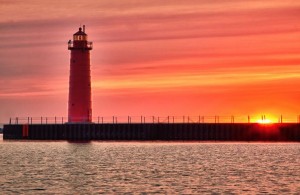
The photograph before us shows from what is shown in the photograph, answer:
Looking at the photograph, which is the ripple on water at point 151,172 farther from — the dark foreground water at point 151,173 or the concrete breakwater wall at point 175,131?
the concrete breakwater wall at point 175,131

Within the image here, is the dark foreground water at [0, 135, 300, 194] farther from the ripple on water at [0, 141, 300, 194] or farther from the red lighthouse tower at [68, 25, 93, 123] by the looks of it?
the red lighthouse tower at [68, 25, 93, 123]

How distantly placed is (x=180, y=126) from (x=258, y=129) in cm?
997

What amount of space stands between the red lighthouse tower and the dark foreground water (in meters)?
16.2

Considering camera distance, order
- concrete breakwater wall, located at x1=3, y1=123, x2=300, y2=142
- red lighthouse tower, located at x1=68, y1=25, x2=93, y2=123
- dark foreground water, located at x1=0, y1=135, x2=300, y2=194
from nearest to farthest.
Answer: dark foreground water, located at x1=0, y1=135, x2=300, y2=194 < red lighthouse tower, located at x1=68, y1=25, x2=93, y2=123 < concrete breakwater wall, located at x1=3, y1=123, x2=300, y2=142

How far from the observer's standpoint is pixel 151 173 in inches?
2319

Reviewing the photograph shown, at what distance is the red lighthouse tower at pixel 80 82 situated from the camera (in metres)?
99.8

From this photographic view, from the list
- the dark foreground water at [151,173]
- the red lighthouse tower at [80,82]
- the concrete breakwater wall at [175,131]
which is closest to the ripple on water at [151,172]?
the dark foreground water at [151,173]

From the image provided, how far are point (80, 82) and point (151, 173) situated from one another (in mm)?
42299

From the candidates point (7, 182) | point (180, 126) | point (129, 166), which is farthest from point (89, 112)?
point (7, 182)

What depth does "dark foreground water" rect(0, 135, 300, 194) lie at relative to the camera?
48.7 meters

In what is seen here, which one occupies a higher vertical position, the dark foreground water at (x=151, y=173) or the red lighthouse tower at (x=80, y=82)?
the red lighthouse tower at (x=80, y=82)

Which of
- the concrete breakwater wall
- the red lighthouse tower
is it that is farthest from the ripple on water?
the concrete breakwater wall

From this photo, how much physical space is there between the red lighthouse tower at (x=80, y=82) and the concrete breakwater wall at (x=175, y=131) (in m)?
3.10

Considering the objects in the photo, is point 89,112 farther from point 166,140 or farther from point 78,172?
point 78,172
